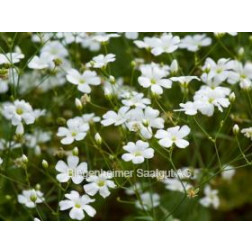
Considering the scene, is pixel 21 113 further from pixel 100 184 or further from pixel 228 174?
pixel 228 174

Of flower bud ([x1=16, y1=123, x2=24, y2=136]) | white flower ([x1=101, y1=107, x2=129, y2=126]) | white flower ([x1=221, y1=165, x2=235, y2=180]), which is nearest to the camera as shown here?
white flower ([x1=101, y1=107, x2=129, y2=126])

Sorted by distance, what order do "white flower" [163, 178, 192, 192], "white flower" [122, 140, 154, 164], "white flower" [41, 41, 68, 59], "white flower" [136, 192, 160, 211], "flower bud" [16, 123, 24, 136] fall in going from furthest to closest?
"white flower" [41, 41, 68, 59] < "white flower" [163, 178, 192, 192] < "white flower" [136, 192, 160, 211] < "flower bud" [16, 123, 24, 136] < "white flower" [122, 140, 154, 164]

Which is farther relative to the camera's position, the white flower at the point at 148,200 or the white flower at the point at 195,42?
the white flower at the point at 195,42

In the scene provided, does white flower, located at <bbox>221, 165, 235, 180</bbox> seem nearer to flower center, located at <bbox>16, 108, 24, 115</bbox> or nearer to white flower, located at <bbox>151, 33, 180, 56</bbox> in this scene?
white flower, located at <bbox>151, 33, 180, 56</bbox>

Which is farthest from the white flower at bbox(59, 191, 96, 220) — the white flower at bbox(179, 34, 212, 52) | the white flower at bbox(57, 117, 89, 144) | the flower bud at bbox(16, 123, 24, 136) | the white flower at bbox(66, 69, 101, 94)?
the white flower at bbox(179, 34, 212, 52)

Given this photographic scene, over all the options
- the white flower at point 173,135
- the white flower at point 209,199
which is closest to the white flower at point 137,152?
the white flower at point 173,135

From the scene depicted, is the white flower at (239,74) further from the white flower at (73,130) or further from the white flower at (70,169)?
the white flower at (70,169)
